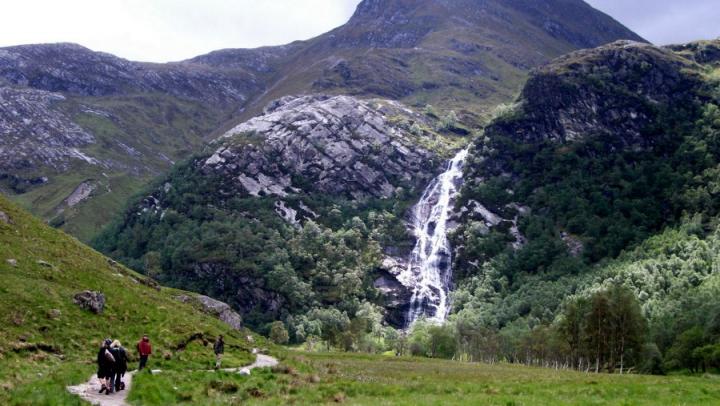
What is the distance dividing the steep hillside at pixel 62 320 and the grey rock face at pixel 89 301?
243mm

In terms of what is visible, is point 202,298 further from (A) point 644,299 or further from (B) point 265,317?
(A) point 644,299

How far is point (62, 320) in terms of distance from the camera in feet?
125

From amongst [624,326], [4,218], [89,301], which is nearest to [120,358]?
[89,301]

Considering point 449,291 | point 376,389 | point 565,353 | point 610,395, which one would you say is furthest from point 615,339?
point 449,291

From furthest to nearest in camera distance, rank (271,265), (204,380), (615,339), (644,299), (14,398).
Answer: (271,265), (644,299), (615,339), (204,380), (14,398)

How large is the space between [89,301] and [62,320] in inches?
147

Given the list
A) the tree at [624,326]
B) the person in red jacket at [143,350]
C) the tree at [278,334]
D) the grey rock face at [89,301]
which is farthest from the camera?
the tree at [278,334]

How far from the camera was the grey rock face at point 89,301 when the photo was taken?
136 ft

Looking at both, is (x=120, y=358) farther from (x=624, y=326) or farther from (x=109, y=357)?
(x=624, y=326)

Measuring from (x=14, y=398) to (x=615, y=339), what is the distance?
86.0m

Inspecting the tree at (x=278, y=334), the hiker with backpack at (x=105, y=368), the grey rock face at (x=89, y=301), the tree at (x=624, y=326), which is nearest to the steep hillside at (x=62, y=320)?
the grey rock face at (x=89, y=301)

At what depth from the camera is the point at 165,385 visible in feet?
96.5

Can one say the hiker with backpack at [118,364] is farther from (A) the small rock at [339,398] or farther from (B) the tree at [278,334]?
(B) the tree at [278,334]

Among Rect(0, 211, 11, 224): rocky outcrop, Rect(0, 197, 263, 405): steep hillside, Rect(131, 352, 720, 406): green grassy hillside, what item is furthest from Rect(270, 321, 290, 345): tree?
Rect(131, 352, 720, 406): green grassy hillside
